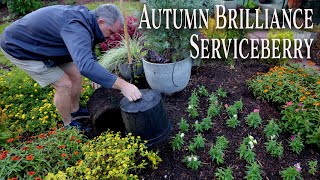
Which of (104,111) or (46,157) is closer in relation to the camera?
(46,157)

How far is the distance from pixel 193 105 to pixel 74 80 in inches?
57.6

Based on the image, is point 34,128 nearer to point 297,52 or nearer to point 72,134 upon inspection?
point 72,134

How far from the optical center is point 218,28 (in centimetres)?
433

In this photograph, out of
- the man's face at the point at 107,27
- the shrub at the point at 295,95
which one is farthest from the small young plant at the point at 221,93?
the man's face at the point at 107,27

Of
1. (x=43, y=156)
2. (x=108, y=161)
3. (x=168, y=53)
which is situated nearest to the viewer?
(x=108, y=161)

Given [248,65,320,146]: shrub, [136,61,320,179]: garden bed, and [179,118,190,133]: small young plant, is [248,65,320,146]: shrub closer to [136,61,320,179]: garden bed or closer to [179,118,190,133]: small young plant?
[136,61,320,179]: garden bed

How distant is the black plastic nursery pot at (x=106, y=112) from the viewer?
2.98 meters

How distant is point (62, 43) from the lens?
277 centimetres

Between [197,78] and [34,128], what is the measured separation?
225 centimetres

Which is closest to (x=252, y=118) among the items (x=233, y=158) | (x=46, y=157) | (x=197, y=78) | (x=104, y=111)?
(x=233, y=158)

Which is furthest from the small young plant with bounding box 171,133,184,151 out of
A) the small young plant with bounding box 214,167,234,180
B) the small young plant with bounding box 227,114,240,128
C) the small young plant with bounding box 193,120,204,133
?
the small young plant with bounding box 227,114,240,128

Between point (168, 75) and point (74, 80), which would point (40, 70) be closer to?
point (74, 80)

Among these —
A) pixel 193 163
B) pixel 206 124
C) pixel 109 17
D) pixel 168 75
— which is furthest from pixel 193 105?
pixel 109 17

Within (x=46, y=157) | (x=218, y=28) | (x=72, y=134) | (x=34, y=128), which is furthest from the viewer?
(x=218, y=28)
